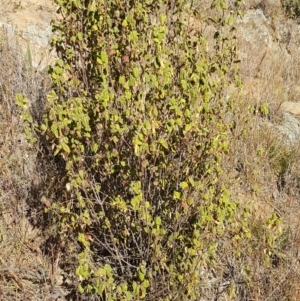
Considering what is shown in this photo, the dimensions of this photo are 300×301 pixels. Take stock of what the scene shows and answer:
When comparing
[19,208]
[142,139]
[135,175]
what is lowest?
[19,208]

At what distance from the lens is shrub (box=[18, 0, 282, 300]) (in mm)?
2273

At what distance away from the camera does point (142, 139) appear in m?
2.16


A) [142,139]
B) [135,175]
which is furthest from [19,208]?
[142,139]

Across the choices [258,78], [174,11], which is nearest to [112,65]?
[174,11]

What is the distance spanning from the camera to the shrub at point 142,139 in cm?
227

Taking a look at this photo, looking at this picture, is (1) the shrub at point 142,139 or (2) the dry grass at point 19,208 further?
(2) the dry grass at point 19,208

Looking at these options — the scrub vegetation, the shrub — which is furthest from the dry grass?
the shrub

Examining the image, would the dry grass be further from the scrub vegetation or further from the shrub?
the shrub

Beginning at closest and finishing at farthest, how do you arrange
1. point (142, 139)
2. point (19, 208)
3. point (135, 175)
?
point (142, 139) → point (135, 175) → point (19, 208)

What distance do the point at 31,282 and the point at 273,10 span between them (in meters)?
6.52

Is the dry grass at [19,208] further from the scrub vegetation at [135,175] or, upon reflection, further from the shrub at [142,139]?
the shrub at [142,139]

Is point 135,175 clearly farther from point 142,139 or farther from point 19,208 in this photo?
point 19,208

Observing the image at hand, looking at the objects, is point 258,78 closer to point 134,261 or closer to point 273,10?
point 273,10

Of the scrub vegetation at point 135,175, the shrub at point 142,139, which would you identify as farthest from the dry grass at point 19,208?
the shrub at point 142,139
